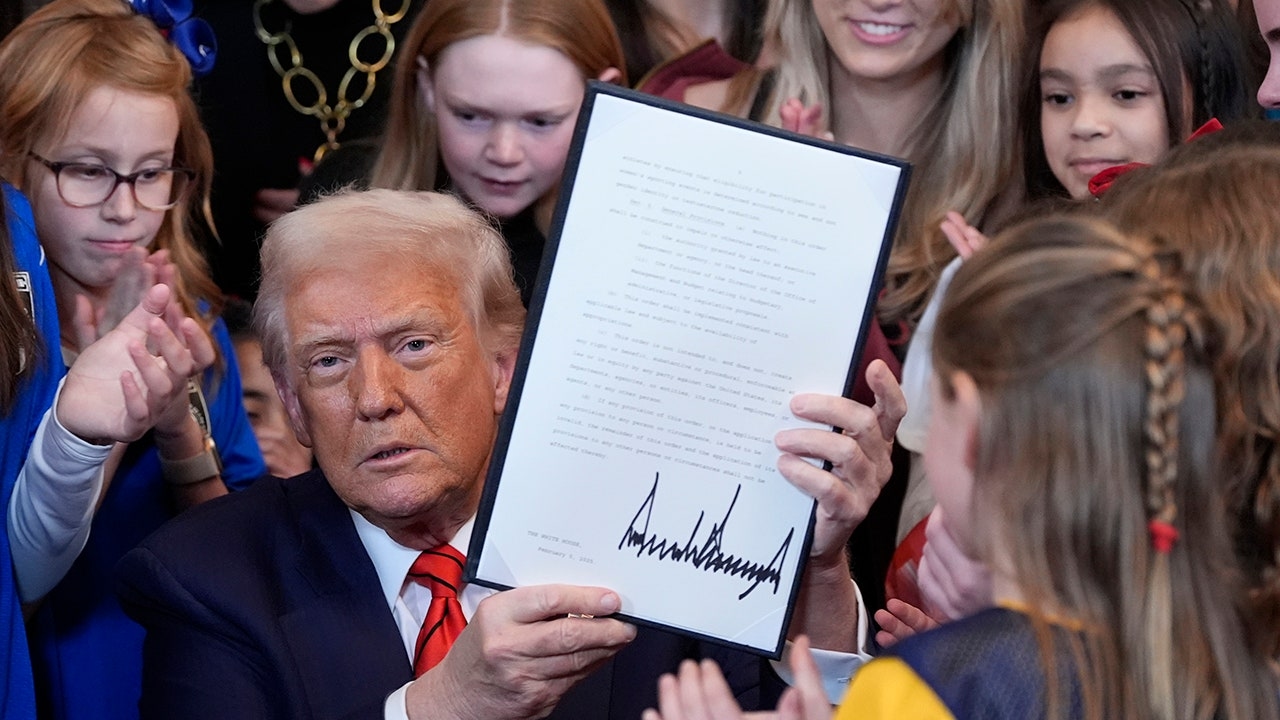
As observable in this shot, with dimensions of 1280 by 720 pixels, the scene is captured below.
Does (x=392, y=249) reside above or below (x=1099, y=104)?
below

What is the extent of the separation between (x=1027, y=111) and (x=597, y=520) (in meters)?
1.59

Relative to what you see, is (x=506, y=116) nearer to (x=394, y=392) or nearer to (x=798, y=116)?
(x=798, y=116)

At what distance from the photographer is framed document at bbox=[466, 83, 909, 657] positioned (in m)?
1.72

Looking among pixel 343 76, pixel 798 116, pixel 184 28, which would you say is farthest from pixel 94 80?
pixel 798 116

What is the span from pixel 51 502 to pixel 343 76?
1.53 meters

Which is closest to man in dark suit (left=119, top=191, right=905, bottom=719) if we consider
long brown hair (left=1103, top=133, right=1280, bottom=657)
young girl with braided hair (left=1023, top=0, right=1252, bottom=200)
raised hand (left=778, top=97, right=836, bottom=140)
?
long brown hair (left=1103, top=133, right=1280, bottom=657)

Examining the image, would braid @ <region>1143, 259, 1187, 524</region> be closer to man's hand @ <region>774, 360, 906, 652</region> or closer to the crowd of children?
the crowd of children

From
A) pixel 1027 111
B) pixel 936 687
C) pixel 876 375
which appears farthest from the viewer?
pixel 1027 111

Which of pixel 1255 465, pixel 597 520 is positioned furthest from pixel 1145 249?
pixel 597 520

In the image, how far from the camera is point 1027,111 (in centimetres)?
297

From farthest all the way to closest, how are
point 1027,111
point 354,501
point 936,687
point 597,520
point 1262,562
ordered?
point 1027,111 < point 354,501 < point 597,520 < point 1262,562 < point 936,687

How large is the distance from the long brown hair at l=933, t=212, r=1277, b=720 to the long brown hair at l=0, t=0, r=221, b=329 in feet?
5.89

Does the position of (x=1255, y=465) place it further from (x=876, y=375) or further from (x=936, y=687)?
(x=876, y=375)

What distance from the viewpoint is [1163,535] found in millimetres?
1370
